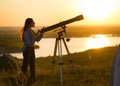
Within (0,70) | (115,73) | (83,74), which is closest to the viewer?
(115,73)

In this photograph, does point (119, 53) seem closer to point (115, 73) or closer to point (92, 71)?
point (115, 73)

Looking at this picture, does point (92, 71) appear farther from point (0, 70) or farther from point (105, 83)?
point (0, 70)

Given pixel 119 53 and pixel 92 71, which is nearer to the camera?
pixel 119 53

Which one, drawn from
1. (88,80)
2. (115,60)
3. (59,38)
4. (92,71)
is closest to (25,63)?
(59,38)

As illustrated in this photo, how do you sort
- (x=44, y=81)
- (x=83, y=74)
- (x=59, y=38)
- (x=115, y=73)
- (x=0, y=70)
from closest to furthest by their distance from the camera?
(x=115, y=73), (x=59, y=38), (x=44, y=81), (x=83, y=74), (x=0, y=70)

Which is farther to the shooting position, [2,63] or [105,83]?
[2,63]

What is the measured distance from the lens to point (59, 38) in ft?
38.6

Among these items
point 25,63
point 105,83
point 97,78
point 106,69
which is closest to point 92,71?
point 106,69

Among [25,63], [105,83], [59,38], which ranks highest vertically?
[59,38]

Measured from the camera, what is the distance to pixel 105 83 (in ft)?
39.8

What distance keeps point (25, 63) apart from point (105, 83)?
8.57ft

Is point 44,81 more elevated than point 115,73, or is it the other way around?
point 115,73

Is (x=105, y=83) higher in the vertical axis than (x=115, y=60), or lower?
lower

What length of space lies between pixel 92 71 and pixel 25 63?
145 inches
